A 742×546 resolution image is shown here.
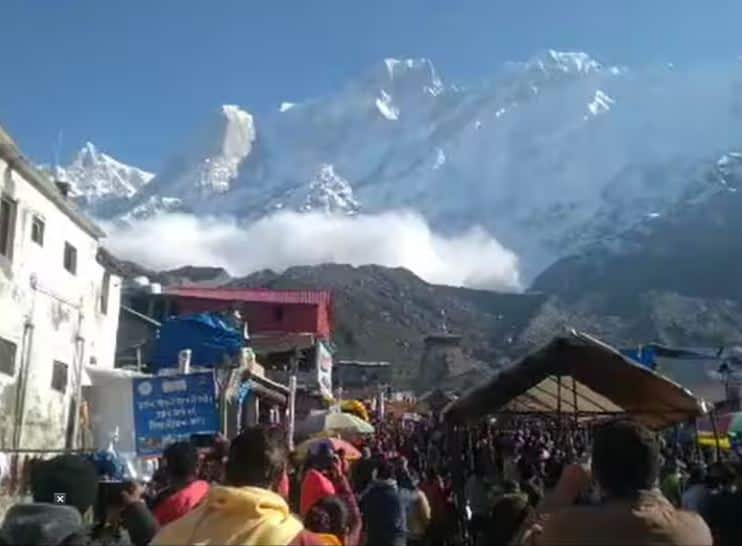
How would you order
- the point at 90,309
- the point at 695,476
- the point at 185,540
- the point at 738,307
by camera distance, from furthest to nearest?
the point at 738,307 < the point at 90,309 < the point at 695,476 < the point at 185,540

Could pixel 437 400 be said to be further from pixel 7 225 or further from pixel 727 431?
pixel 7 225

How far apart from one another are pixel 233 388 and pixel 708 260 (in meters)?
119

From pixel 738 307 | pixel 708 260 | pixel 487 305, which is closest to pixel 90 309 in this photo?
pixel 738 307

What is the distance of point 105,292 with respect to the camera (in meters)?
23.5

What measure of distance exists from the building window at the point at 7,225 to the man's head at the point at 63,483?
1365cm

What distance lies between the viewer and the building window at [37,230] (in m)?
18.1

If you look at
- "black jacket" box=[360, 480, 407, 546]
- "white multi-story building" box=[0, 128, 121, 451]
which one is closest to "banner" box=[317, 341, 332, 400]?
"white multi-story building" box=[0, 128, 121, 451]

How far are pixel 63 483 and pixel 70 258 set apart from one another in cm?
1714

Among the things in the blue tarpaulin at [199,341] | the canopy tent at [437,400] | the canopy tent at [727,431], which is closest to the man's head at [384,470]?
the canopy tent at [437,400]

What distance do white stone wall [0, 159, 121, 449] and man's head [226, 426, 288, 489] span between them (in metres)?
14.4

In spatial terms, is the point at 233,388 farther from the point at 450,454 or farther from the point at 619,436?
the point at 619,436

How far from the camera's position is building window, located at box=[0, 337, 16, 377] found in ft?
55.7

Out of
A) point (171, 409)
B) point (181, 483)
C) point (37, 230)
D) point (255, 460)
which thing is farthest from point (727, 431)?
point (255, 460)

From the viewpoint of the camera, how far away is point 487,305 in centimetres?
12662
